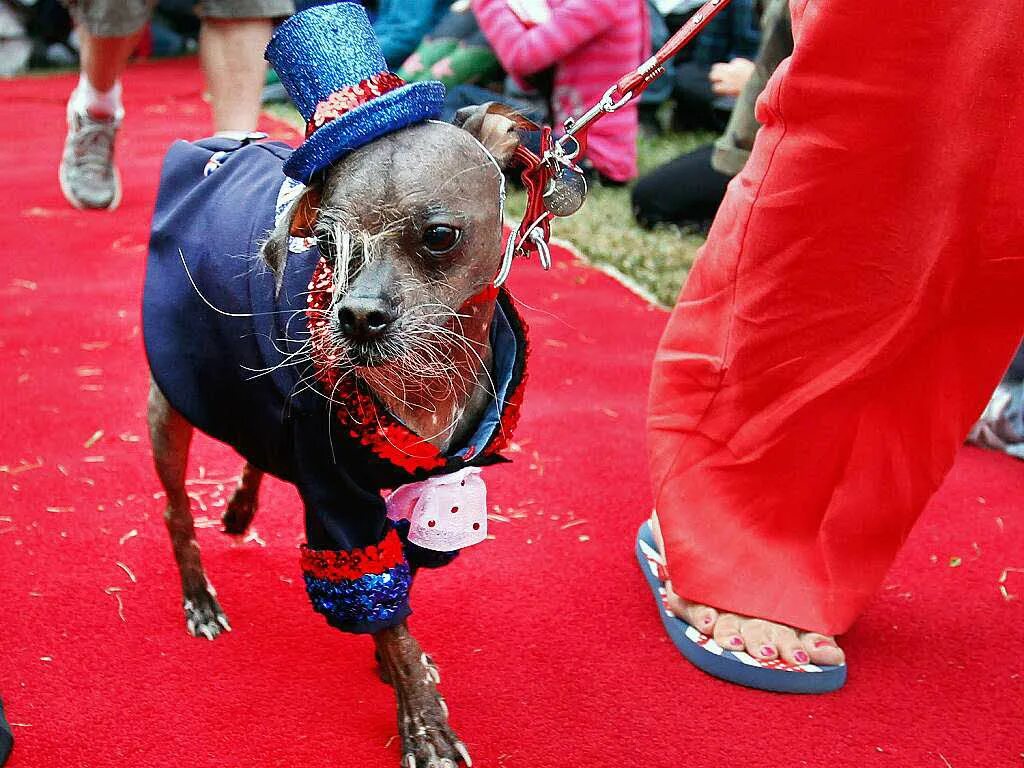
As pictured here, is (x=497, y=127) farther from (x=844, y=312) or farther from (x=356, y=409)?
(x=844, y=312)

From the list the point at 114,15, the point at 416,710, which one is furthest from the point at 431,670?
the point at 114,15

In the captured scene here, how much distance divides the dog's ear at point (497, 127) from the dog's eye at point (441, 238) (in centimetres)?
18

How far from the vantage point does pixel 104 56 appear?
447 cm

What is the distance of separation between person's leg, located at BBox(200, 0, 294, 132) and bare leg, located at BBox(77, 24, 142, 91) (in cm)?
63

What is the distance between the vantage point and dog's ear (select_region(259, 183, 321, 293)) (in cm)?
167

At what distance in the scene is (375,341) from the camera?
5.10 ft

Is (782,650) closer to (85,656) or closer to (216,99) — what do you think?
(85,656)

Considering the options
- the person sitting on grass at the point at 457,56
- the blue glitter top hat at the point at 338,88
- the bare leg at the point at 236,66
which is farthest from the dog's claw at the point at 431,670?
the person sitting on grass at the point at 457,56

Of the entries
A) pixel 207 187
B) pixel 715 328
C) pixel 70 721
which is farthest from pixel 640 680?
pixel 207 187

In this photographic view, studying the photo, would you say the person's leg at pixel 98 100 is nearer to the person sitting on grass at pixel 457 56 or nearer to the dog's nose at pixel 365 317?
the person sitting on grass at pixel 457 56

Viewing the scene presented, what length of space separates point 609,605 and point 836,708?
0.51 meters

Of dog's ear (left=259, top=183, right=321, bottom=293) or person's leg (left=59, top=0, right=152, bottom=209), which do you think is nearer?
dog's ear (left=259, top=183, right=321, bottom=293)

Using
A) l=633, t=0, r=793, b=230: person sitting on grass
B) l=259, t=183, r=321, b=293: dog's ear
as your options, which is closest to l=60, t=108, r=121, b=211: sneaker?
l=633, t=0, r=793, b=230: person sitting on grass

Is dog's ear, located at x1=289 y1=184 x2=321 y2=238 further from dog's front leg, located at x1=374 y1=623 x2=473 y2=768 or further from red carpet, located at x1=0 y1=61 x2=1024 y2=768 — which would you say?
dog's front leg, located at x1=374 y1=623 x2=473 y2=768
